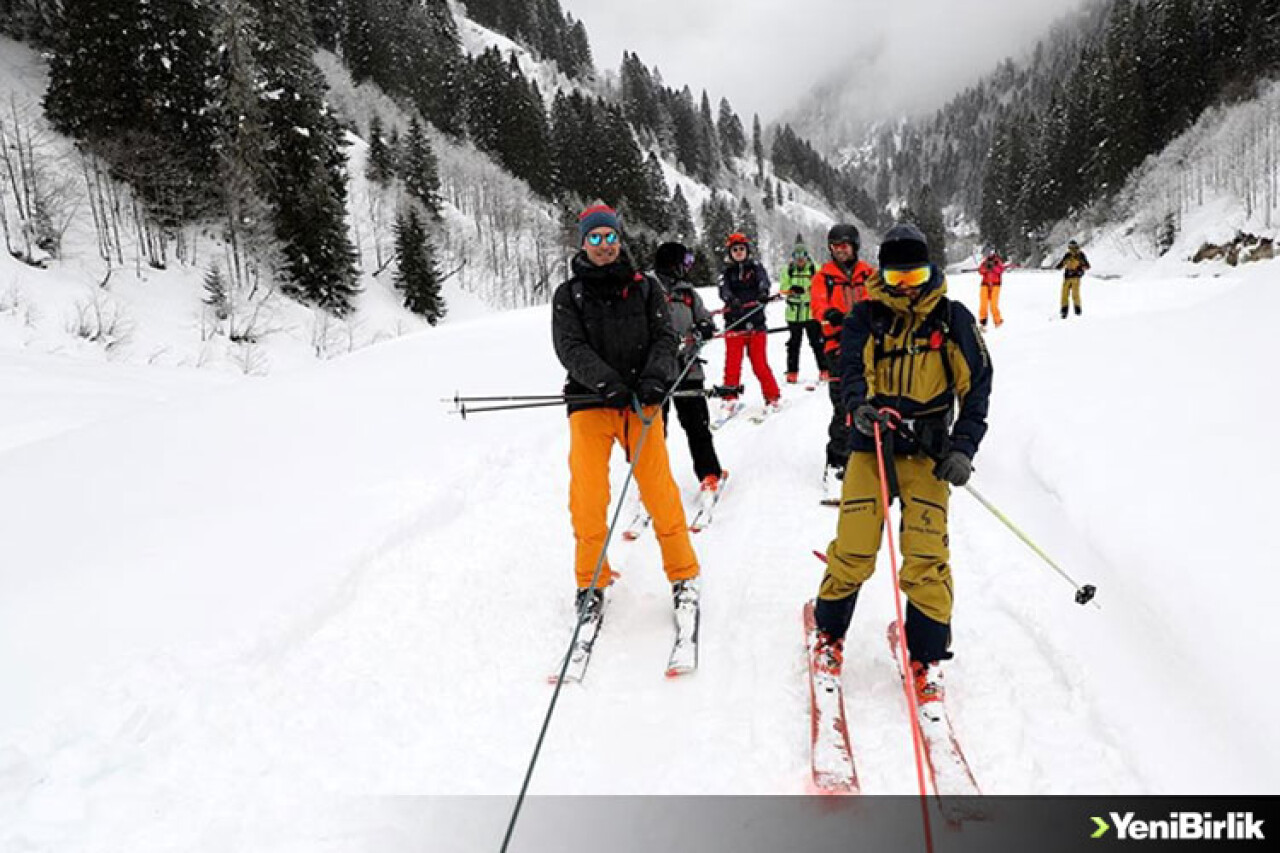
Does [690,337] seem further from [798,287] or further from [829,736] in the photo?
[829,736]

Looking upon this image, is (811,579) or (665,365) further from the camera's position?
(811,579)

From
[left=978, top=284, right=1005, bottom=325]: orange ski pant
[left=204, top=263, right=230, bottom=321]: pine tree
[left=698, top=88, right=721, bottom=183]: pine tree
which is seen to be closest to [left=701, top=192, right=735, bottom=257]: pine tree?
[left=698, top=88, right=721, bottom=183]: pine tree

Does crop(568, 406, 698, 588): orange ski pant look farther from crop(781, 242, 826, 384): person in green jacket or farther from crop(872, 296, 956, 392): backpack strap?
crop(781, 242, 826, 384): person in green jacket

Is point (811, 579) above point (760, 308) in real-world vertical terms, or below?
below

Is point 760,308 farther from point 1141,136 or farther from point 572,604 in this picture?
point 1141,136

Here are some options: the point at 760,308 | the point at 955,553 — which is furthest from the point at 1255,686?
the point at 760,308

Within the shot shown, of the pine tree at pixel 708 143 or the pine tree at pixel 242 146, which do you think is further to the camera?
the pine tree at pixel 708 143

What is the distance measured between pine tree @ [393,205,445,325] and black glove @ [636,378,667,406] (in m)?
34.5

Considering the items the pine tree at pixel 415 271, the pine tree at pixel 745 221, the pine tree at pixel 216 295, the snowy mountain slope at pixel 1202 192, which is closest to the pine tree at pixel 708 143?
the pine tree at pixel 745 221

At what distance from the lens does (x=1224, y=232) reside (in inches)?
1446

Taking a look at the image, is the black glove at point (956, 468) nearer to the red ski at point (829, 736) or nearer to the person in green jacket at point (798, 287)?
the red ski at point (829, 736)

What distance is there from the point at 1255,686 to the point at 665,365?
3.23m

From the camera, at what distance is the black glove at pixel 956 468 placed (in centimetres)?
296

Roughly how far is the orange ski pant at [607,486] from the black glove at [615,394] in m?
0.16
